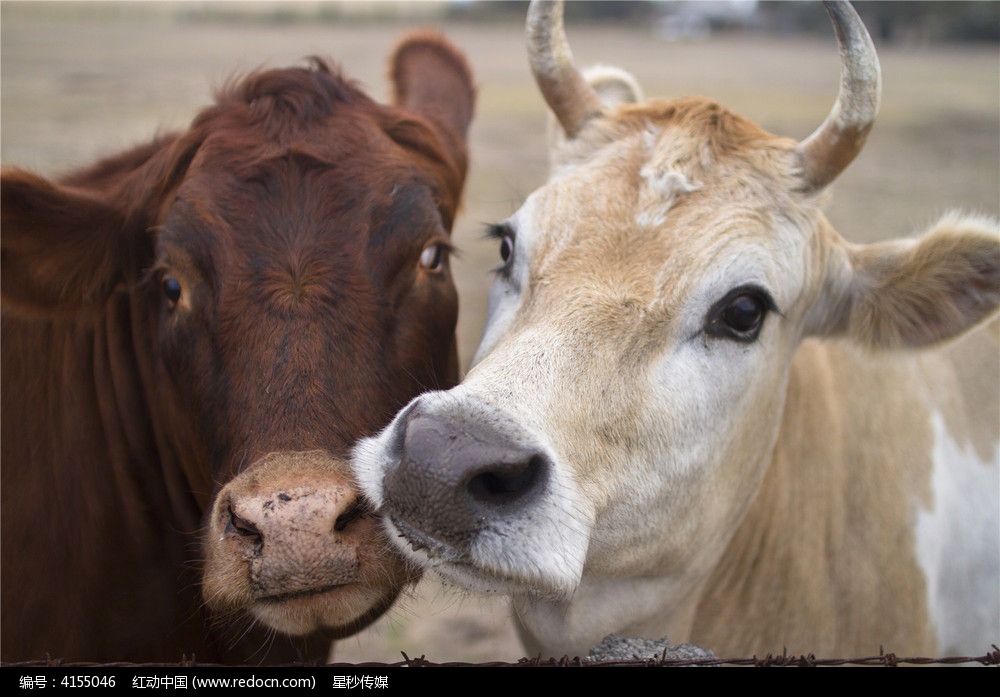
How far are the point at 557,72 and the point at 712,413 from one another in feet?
4.86

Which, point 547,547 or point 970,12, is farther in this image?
point 970,12

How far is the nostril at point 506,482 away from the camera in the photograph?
202cm

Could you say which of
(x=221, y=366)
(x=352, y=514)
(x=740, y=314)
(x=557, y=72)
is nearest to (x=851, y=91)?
(x=740, y=314)

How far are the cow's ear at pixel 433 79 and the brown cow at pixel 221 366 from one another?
0.80 m

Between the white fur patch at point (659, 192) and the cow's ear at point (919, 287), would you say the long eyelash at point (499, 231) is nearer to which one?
the white fur patch at point (659, 192)

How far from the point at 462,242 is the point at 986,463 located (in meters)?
9.52

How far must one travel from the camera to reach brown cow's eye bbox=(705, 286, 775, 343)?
8.50 feet

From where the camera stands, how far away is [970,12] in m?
14.6

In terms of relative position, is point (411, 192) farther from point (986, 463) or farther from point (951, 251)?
point (986, 463)

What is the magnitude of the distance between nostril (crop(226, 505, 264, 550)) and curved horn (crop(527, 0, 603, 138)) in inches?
75.8

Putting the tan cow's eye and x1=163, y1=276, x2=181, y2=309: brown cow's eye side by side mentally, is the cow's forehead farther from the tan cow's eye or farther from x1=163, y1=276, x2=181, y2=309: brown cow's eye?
x1=163, y1=276, x2=181, y2=309: brown cow's eye

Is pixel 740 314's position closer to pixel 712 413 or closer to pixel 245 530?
pixel 712 413
